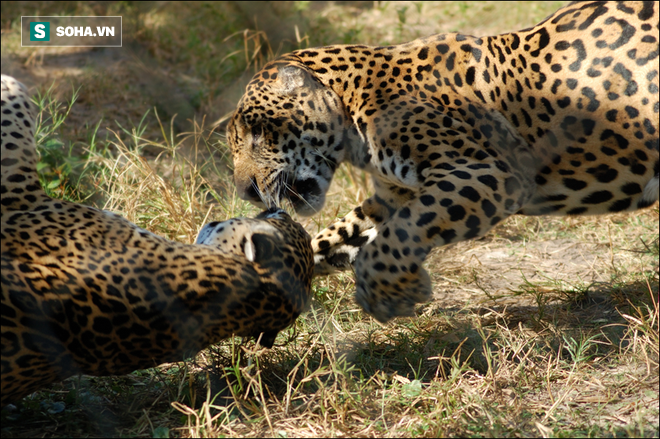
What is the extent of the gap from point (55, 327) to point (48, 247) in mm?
447

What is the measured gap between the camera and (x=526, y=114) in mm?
4559

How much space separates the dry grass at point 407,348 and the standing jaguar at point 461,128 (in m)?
0.52

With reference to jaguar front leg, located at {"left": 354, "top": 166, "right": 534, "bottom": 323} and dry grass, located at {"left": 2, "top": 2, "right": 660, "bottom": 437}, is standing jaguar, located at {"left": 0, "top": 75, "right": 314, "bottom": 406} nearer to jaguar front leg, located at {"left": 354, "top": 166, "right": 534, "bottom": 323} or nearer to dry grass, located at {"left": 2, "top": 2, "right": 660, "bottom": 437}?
dry grass, located at {"left": 2, "top": 2, "right": 660, "bottom": 437}

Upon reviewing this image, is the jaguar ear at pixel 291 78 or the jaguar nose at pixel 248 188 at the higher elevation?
the jaguar ear at pixel 291 78

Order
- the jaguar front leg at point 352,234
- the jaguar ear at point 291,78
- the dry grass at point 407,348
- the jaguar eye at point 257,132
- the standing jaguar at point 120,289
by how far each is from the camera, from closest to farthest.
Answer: the standing jaguar at point 120,289 < the dry grass at point 407,348 < the jaguar ear at point 291,78 < the jaguar eye at point 257,132 < the jaguar front leg at point 352,234

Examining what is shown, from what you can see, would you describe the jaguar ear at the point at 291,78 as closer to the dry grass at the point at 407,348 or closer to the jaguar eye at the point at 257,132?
the jaguar eye at the point at 257,132

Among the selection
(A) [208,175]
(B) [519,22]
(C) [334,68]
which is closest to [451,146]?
(C) [334,68]

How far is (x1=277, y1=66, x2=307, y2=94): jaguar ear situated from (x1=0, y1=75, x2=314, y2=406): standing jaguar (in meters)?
1.14

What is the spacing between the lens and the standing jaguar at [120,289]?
3383 millimetres

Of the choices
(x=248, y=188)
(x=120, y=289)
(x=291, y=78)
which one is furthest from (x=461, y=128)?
(x=120, y=289)

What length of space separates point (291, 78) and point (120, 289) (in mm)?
2041

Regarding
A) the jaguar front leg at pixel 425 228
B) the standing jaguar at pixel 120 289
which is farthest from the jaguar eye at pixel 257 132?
the jaguar front leg at pixel 425 228

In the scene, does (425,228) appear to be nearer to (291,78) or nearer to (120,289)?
(291,78)

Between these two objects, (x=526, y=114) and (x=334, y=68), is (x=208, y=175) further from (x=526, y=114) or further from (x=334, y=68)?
(x=526, y=114)
